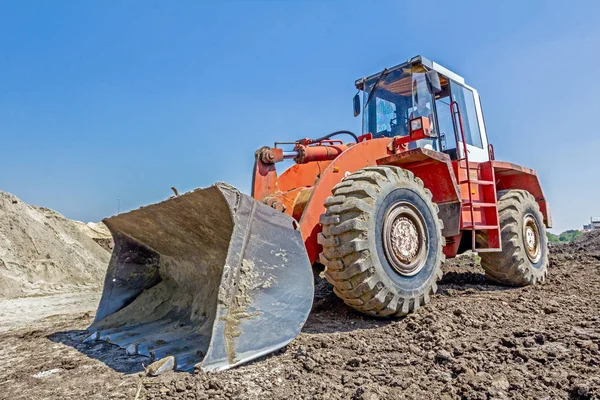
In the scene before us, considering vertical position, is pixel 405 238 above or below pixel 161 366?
above

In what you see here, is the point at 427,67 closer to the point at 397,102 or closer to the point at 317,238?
the point at 397,102

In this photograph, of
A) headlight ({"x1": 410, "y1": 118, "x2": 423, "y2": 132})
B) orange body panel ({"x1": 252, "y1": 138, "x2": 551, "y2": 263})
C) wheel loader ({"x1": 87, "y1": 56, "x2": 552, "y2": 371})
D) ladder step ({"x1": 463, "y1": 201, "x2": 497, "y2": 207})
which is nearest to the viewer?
wheel loader ({"x1": 87, "y1": 56, "x2": 552, "y2": 371})

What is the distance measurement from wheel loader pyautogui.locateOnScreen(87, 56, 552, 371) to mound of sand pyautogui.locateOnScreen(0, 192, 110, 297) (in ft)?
22.4

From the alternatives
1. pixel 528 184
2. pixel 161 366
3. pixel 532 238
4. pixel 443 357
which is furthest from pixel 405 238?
pixel 528 184

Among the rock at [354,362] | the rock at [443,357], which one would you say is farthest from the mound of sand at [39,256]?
the rock at [443,357]

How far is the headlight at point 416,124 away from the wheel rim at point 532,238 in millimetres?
2433

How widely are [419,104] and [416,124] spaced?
0.85 meters

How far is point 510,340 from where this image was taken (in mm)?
3072

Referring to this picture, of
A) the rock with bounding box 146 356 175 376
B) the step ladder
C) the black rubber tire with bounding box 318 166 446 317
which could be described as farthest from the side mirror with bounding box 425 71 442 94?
the rock with bounding box 146 356 175 376

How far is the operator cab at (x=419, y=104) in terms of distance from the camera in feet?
19.7

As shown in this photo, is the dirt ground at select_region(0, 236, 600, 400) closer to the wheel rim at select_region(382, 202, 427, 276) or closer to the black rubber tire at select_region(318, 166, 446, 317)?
the black rubber tire at select_region(318, 166, 446, 317)

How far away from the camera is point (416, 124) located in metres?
5.28

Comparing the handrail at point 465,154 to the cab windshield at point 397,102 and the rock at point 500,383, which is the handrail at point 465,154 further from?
the rock at point 500,383

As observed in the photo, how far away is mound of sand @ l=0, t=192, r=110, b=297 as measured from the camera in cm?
1007
